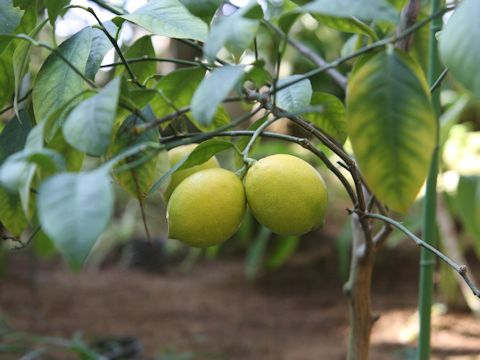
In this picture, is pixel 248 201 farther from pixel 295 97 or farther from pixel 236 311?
pixel 236 311

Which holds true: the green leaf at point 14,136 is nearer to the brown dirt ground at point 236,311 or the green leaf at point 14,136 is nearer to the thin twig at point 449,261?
the thin twig at point 449,261

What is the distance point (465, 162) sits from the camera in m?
1.77

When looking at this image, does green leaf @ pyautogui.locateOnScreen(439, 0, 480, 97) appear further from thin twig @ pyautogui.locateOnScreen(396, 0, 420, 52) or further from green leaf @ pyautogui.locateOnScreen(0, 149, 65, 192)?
thin twig @ pyautogui.locateOnScreen(396, 0, 420, 52)

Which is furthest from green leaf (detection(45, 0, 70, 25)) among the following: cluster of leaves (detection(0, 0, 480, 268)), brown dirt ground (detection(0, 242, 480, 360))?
brown dirt ground (detection(0, 242, 480, 360))

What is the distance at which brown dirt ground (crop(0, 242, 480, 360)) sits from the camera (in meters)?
1.66

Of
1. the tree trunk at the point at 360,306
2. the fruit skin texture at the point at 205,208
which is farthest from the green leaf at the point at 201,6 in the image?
the tree trunk at the point at 360,306

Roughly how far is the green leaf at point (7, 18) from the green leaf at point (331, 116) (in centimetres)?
24

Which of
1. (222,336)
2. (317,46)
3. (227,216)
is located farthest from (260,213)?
(317,46)

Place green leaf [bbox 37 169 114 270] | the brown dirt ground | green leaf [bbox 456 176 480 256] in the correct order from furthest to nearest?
1. the brown dirt ground
2. green leaf [bbox 456 176 480 256]
3. green leaf [bbox 37 169 114 270]

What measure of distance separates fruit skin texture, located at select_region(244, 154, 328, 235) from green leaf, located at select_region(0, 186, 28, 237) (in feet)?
0.47

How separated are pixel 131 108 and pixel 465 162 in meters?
1.61

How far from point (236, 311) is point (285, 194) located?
1778 mm

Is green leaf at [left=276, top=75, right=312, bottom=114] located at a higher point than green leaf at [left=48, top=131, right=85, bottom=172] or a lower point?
higher

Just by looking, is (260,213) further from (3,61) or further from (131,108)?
(3,61)
